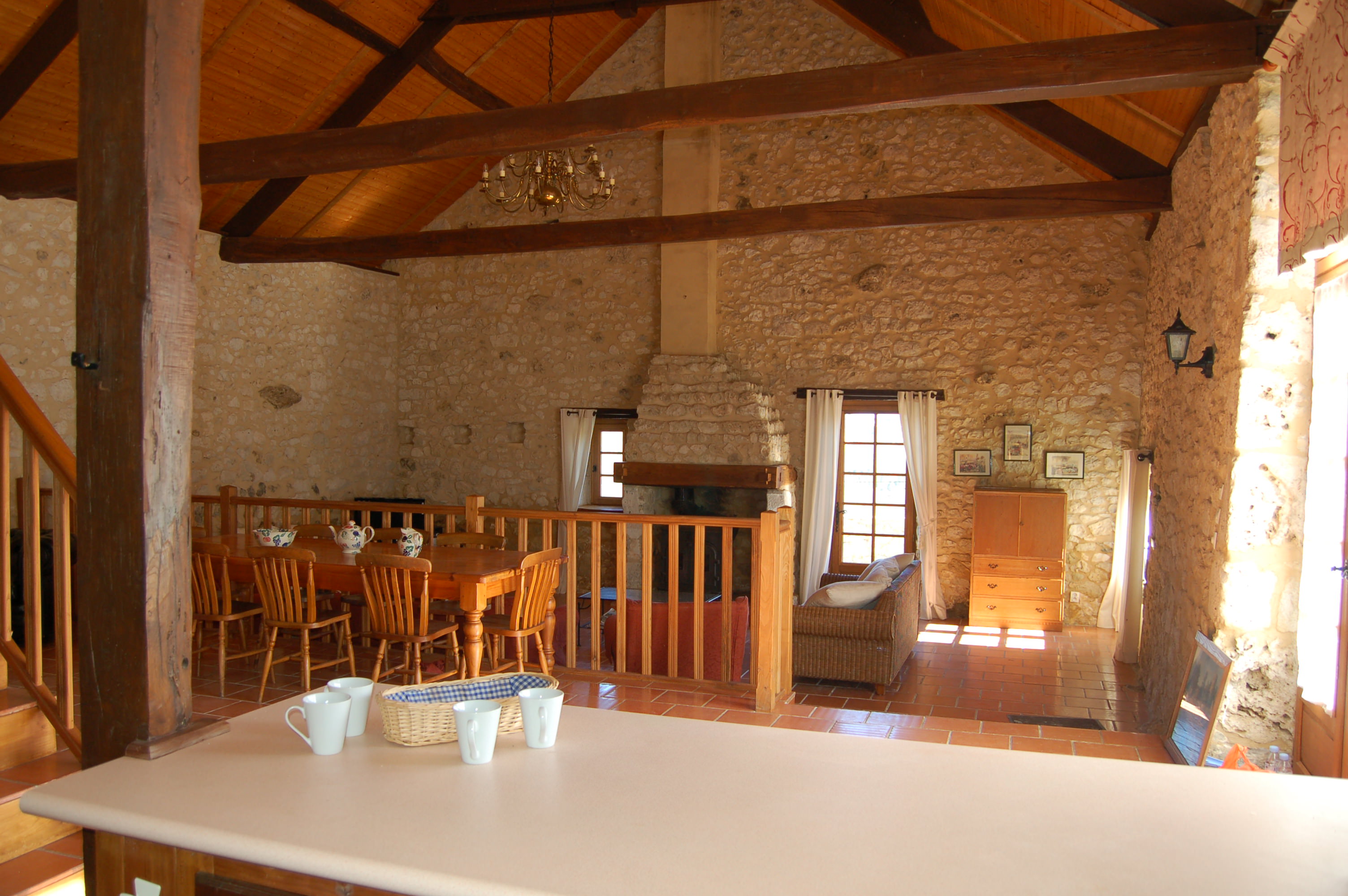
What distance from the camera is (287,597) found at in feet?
15.2

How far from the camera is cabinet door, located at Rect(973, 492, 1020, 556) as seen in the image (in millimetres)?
7957

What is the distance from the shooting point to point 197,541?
504 cm

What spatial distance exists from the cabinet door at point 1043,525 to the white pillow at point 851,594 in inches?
96.2

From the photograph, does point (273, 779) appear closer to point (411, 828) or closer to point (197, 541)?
point (411, 828)

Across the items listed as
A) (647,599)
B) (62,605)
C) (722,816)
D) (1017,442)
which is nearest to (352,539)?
(647,599)

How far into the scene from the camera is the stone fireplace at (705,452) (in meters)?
8.48

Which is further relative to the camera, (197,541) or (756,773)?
(197,541)

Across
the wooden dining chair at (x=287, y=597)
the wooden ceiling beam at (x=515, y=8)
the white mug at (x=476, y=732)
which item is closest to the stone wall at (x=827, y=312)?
the wooden ceiling beam at (x=515, y=8)

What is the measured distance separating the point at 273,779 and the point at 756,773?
867 millimetres

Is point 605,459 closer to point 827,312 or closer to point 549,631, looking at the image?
point 827,312

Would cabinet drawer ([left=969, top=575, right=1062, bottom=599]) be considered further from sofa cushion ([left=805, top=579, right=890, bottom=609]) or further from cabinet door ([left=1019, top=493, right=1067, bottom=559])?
sofa cushion ([left=805, top=579, right=890, bottom=609])

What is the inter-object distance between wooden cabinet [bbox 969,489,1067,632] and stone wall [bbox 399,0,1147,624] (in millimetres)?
354

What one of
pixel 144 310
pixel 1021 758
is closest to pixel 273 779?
pixel 144 310

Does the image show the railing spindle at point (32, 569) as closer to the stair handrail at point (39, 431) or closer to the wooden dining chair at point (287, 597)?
the stair handrail at point (39, 431)
